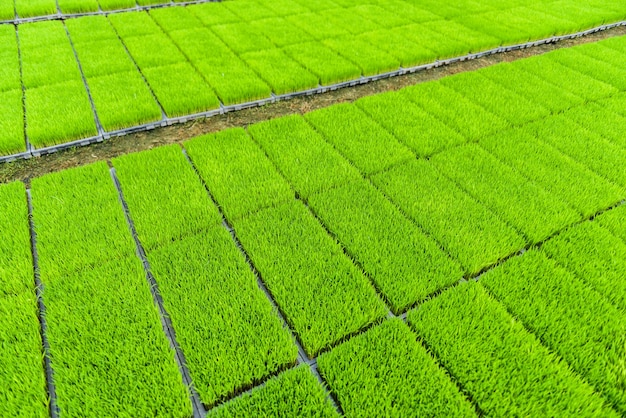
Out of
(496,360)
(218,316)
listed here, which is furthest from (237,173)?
(496,360)

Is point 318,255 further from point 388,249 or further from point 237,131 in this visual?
point 237,131

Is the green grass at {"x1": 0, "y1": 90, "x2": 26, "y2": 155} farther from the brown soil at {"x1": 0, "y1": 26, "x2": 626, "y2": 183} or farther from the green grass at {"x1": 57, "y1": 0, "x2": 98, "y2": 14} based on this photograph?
the green grass at {"x1": 57, "y1": 0, "x2": 98, "y2": 14}

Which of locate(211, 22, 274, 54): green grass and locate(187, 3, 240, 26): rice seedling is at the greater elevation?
locate(187, 3, 240, 26): rice seedling

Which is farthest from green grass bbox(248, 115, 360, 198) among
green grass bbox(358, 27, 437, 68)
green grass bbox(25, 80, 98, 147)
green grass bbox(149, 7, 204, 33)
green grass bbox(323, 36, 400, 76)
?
green grass bbox(149, 7, 204, 33)

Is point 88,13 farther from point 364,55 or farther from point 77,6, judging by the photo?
point 364,55

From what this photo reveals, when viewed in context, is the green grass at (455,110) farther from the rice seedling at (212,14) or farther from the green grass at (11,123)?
the green grass at (11,123)

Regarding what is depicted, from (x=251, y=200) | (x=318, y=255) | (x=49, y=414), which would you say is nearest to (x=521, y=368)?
(x=318, y=255)

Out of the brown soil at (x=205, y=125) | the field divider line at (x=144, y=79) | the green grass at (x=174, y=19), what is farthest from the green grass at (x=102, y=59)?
the brown soil at (x=205, y=125)
